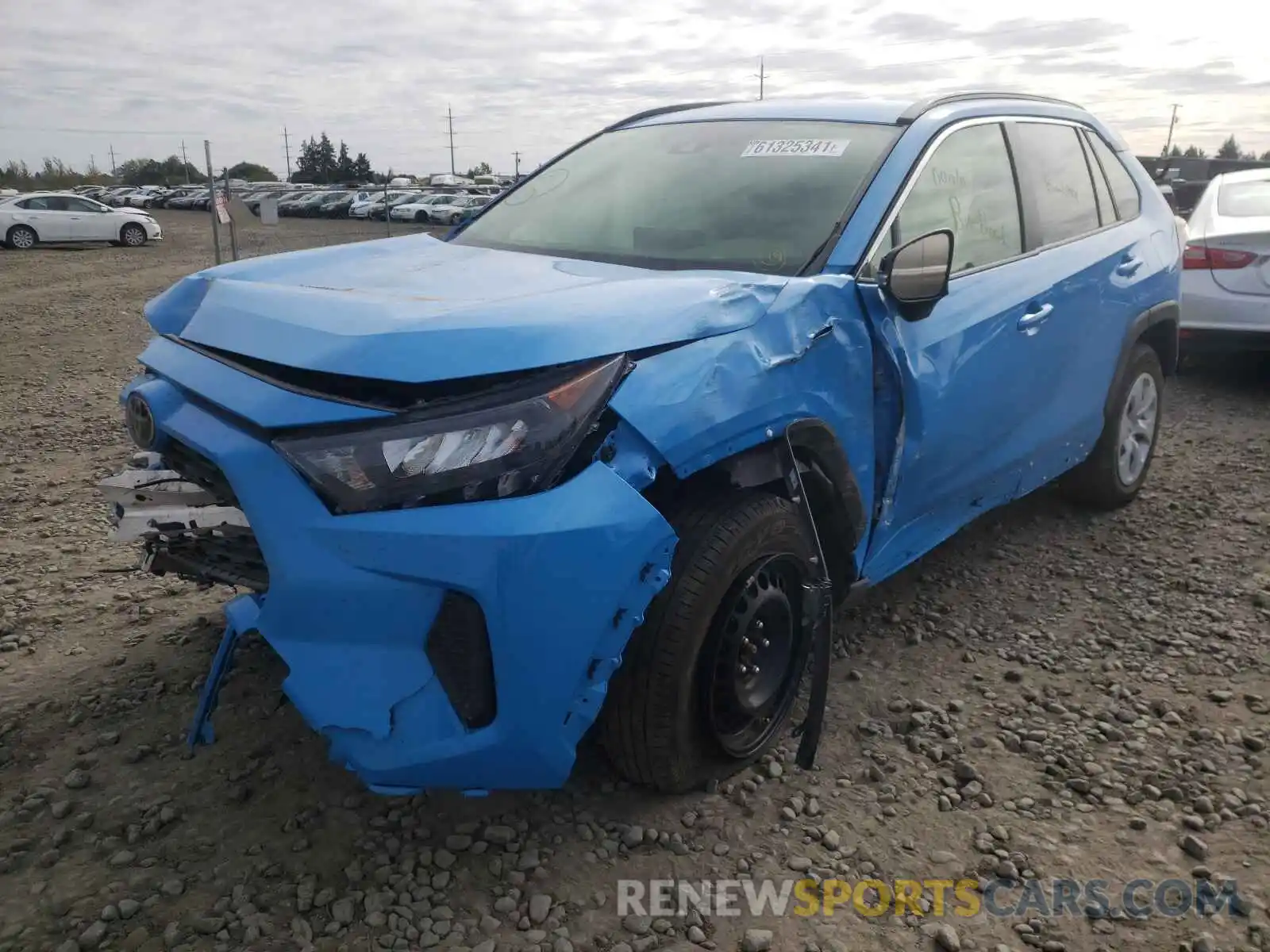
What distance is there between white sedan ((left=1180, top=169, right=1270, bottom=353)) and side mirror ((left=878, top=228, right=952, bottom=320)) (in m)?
4.57

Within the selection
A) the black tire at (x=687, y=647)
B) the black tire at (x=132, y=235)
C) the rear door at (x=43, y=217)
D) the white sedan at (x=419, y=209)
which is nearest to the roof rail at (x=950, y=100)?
the black tire at (x=687, y=647)

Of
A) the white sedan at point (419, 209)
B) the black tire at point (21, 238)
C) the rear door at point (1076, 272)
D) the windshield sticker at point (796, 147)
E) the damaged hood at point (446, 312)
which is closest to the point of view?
the damaged hood at point (446, 312)

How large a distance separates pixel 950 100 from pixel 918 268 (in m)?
1.07

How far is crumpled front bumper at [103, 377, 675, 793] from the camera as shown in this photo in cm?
186

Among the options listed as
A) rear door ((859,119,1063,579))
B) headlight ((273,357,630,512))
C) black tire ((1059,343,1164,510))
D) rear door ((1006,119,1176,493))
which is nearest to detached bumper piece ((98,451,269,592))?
headlight ((273,357,630,512))

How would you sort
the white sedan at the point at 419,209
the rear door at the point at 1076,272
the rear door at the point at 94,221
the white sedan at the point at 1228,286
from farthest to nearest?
the white sedan at the point at 419,209
the rear door at the point at 94,221
the white sedan at the point at 1228,286
the rear door at the point at 1076,272

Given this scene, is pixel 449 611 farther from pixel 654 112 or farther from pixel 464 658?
pixel 654 112

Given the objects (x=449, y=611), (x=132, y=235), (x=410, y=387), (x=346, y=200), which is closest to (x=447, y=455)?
(x=410, y=387)

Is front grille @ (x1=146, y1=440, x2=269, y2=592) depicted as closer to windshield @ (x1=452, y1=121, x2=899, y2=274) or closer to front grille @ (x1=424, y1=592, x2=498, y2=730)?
front grille @ (x1=424, y1=592, x2=498, y2=730)

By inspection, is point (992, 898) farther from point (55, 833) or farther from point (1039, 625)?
point (55, 833)

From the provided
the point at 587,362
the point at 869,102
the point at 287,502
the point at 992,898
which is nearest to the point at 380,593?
the point at 287,502

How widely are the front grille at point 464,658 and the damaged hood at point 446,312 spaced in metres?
0.46

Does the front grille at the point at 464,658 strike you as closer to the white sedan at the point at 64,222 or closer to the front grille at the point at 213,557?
the front grille at the point at 213,557

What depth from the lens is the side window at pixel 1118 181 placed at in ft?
14.2
